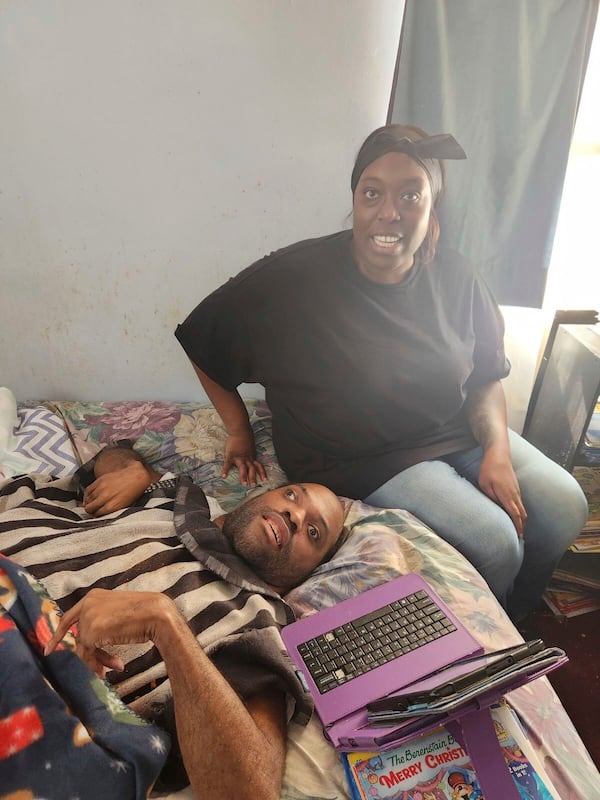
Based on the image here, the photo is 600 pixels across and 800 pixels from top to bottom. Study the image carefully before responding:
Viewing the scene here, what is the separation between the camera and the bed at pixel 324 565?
29.9 inches

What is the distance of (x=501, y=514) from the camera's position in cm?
120

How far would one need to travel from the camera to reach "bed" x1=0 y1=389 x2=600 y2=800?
0.76m

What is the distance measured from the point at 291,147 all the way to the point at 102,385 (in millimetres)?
1011

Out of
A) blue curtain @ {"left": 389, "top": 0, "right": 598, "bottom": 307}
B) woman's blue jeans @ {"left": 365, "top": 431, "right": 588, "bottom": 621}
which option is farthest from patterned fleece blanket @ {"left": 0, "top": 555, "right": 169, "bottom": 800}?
blue curtain @ {"left": 389, "top": 0, "right": 598, "bottom": 307}

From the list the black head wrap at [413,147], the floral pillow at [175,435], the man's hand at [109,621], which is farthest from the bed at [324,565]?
the black head wrap at [413,147]

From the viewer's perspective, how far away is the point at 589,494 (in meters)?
1.56

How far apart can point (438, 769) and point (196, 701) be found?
1.15ft

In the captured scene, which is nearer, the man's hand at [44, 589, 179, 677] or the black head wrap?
the man's hand at [44, 589, 179, 677]

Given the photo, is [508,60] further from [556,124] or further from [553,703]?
[553,703]

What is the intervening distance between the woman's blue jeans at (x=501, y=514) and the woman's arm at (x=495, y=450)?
33 millimetres

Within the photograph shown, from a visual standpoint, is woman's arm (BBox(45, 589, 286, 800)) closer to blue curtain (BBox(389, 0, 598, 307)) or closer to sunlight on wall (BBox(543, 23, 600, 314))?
blue curtain (BBox(389, 0, 598, 307))

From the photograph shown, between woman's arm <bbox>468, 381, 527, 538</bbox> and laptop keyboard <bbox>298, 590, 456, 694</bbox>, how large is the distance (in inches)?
15.7

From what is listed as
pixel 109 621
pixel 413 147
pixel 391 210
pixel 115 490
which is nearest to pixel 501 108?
pixel 413 147

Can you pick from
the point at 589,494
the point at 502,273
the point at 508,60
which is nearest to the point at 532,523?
the point at 589,494
